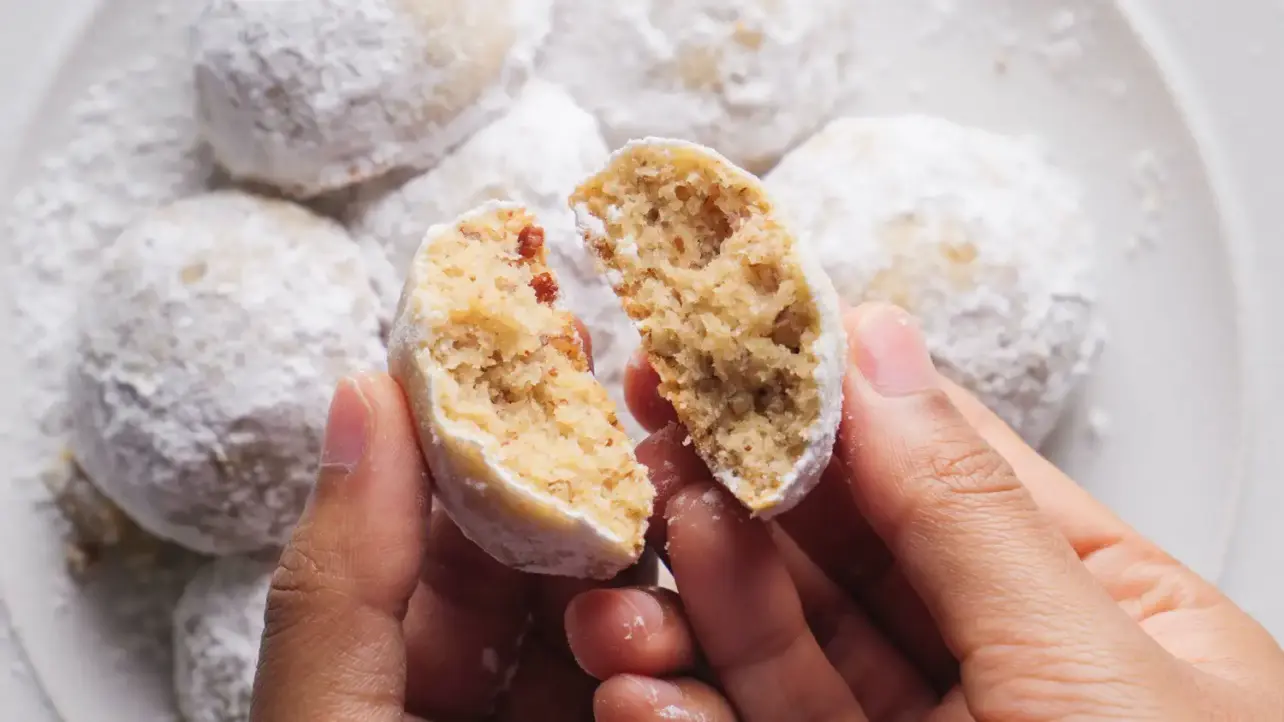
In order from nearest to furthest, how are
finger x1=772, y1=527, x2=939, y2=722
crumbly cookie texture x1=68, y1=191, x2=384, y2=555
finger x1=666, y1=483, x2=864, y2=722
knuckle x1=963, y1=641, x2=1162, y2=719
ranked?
1. knuckle x1=963, y1=641, x2=1162, y2=719
2. finger x1=666, y1=483, x2=864, y2=722
3. finger x1=772, y1=527, x2=939, y2=722
4. crumbly cookie texture x1=68, y1=191, x2=384, y2=555

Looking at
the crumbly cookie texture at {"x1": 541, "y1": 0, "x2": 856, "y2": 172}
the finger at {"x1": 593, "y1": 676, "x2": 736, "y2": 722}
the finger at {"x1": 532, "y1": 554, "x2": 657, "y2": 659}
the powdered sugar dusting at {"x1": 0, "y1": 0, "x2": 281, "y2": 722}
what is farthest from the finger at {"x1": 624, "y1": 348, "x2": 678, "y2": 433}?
the powdered sugar dusting at {"x1": 0, "y1": 0, "x2": 281, "y2": 722}

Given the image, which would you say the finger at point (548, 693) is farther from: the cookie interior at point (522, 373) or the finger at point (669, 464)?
the cookie interior at point (522, 373)

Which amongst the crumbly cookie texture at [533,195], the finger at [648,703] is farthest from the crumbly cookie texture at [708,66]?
the finger at [648,703]

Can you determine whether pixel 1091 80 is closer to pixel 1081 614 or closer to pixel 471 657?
pixel 1081 614

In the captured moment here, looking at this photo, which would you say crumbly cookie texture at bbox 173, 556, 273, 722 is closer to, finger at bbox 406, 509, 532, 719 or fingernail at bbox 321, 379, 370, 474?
finger at bbox 406, 509, 532, 719

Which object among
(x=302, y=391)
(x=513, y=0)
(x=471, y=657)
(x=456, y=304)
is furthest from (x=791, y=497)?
(x=513, y=0)

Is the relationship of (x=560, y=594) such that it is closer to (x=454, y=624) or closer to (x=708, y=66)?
(x=454, y=624)

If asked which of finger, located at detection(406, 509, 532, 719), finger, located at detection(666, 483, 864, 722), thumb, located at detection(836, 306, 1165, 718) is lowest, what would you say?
finger, located at detection(406, 509, 532, 719)
